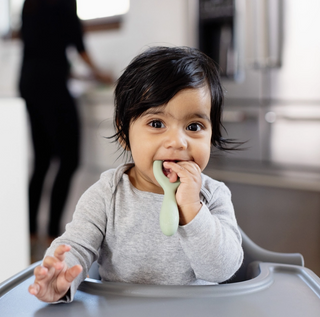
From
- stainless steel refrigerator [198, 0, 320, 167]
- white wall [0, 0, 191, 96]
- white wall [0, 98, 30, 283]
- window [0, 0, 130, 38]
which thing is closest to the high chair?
white wall [0, 98, 30, 283]

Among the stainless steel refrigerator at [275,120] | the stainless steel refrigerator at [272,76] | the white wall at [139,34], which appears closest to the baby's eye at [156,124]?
the stainless steel refrigerator at [275,120]

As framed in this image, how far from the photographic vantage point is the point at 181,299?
0.61 meters

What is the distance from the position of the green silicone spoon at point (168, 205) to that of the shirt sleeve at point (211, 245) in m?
0.03

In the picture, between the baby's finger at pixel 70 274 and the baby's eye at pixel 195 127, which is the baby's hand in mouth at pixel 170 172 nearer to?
the baby's eye at pixel 195 127

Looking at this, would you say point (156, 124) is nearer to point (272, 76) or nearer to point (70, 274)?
point (70, 274)

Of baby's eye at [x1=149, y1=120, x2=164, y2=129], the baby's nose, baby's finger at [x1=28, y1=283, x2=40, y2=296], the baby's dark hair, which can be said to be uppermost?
the baby's dark hair

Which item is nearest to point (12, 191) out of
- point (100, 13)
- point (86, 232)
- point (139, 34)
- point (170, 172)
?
point (86, 232)

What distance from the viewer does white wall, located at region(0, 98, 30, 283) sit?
117 centimetres

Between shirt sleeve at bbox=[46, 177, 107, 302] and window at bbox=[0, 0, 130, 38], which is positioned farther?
window at bbox=[0, 0, 130, 38]

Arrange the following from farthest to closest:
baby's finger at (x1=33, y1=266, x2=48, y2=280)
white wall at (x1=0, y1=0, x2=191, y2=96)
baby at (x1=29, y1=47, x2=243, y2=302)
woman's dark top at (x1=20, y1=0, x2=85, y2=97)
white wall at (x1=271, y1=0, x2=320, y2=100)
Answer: white wall at (x1=0, y1=0, x2=191, y2=96) < woman's dark top at (x1=20, y1=0, x2=85, y2=97) < white wall at (x1=271, y1=0, x2=320, y2=100) < baby at (x1=29, y1=47, x2=243, y2=302) < baby's finger at (x1=33, y1=266, x2=48, y2=280)

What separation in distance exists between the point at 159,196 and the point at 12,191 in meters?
0.61

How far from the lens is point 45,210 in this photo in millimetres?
2891

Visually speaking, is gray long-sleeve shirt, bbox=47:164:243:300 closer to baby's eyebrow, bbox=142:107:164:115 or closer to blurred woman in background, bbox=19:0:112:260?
baby's eyebrow, bbox=142:107:164:115

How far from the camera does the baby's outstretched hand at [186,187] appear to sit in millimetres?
625
